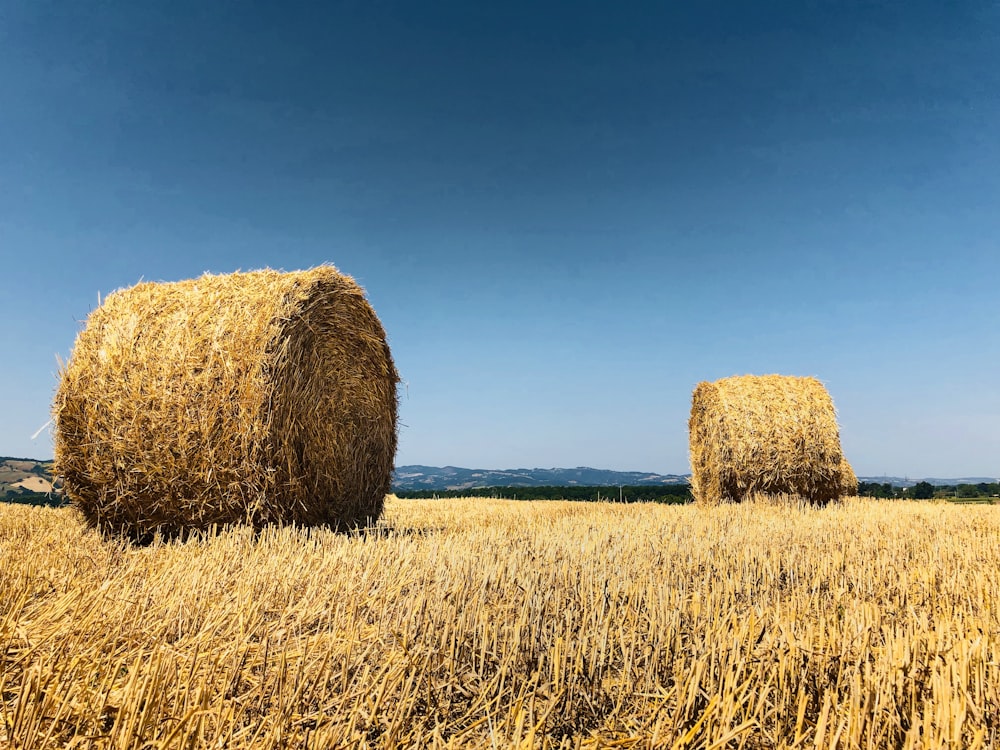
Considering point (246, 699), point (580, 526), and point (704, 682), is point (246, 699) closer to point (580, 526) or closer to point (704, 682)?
point (704, 682)

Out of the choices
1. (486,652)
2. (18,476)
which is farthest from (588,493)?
(18,476)

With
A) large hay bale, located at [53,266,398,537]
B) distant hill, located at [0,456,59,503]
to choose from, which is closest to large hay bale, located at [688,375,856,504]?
large hay bale, located at [53,266,398,537]

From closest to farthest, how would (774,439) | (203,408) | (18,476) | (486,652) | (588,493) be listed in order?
(486,652) < (203,408) < (774,439) < (588,493) < (18,476)

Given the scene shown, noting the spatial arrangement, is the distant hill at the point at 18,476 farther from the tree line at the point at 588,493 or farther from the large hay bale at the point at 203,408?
the large hay bale at the point at 203,408

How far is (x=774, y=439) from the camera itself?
11992 mm

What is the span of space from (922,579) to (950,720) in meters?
2.94

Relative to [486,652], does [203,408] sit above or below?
above

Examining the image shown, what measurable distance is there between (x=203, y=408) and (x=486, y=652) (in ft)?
15.1

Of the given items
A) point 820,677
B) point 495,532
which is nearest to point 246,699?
point 820,677

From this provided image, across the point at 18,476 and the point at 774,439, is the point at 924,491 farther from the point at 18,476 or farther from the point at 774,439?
the point at 18,476

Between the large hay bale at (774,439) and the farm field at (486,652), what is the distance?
7.20 metres

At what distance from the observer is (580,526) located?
23.7 ft

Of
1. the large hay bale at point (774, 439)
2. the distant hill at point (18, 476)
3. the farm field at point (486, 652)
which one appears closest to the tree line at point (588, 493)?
the large hay bale at point (774, 439)

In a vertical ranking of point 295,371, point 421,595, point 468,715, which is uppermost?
point 295,371
